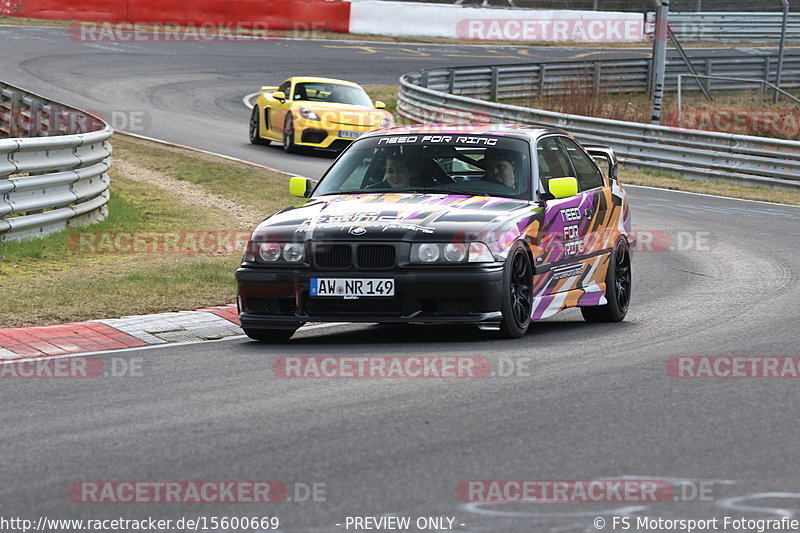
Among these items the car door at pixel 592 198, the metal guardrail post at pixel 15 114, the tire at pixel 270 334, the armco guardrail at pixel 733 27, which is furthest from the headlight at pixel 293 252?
the armco guardrail at pixel 733 27

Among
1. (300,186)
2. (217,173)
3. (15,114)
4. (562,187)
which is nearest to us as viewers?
(562,187)

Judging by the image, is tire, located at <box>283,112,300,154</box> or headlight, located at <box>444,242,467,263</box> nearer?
headlight, located at <box>444,242,467,263</box>

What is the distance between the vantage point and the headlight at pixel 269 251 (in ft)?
30.9

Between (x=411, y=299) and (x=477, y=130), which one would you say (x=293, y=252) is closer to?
(x=411, y=299)

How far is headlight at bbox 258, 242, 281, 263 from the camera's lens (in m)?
9.41

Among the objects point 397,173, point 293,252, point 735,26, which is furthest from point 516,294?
point 735,26

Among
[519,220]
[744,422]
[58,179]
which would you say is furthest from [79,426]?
[58,179]

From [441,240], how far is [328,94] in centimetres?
1798

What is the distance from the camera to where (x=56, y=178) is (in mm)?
14578

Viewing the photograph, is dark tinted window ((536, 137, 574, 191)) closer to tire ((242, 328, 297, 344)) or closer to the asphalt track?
the asphalt track

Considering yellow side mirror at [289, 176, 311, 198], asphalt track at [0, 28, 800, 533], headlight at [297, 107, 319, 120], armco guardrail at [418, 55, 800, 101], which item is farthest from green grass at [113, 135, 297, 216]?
armco guardrail at [418, 55, 800, 101]

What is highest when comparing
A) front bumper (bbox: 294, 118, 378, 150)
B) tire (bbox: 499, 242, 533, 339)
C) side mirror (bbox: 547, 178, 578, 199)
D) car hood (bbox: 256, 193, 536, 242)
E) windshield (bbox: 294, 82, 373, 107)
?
side mirror (bbox: 547, 178, 578, 199)

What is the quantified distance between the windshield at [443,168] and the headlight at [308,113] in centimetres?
1543

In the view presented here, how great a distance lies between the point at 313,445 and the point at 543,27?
156 ft
